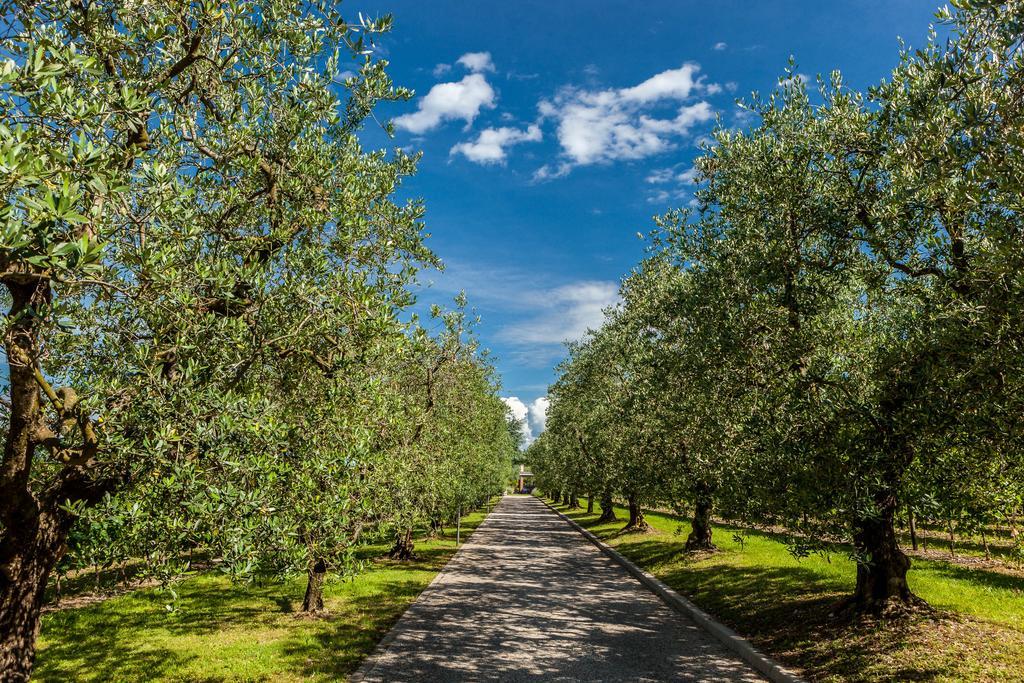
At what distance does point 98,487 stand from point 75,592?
17932 millimetres

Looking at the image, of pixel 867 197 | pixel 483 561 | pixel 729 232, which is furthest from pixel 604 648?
pixel 483 561

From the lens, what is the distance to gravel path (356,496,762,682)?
11305mm

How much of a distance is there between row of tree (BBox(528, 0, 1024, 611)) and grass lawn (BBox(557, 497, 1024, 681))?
1148 mm

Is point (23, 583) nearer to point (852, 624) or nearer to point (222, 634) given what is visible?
point (222, 634)

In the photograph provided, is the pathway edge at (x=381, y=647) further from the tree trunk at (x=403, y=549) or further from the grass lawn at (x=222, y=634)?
the tree trunk at (x=403, y=549)

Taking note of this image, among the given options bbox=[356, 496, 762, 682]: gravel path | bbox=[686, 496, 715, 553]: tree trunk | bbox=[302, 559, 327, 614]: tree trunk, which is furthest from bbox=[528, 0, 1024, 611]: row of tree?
bbox=[302, 559, 327, 614]: tree trunk

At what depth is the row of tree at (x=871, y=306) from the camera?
8.03 m

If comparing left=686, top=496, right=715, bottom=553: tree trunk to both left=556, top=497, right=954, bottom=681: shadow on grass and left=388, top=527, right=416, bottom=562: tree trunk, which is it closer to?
left=556, top=497, right=954, bottom=681: shadow on grass

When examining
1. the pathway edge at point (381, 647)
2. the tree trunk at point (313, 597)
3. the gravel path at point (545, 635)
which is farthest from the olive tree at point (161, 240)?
the tree trunk at point (313, 597)

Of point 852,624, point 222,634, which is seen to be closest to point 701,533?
point 852,624

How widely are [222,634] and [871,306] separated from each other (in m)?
17.4

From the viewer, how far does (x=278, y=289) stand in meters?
8.66

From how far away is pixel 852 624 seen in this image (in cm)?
1215

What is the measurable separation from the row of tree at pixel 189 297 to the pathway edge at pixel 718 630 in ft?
27.5
